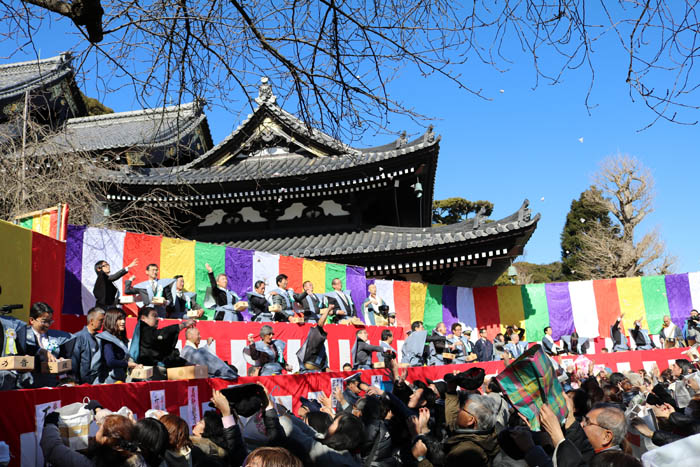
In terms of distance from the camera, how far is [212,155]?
1841cm

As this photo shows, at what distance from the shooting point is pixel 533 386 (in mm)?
3549

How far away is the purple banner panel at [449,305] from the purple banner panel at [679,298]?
6.58 metres

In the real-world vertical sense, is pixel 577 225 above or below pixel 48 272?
above

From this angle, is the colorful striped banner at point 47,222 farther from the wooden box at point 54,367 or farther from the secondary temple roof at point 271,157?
the secondary temple roof at point 271,157

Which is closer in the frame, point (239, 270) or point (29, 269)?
point (29, 269)

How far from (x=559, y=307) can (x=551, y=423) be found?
53.7ft

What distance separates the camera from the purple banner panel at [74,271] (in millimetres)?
9797

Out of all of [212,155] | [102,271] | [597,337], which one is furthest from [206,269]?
[597,337]

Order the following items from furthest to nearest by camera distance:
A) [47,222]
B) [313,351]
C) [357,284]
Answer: [357,284]
[313,351]
[47,222]

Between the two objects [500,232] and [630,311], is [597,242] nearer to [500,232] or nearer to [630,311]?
[630,311]

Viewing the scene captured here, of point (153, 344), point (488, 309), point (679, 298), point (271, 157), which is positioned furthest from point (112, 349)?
point (679, 298)

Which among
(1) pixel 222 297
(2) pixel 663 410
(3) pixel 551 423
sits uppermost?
(1) pixel 222 297

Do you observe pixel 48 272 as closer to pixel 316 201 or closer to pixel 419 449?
pixel 419 449

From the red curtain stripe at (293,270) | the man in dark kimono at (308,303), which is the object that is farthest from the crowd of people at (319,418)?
the red curtain stripe at (293,270)
